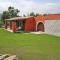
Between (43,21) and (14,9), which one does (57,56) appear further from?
(14,9)

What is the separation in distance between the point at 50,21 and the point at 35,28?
7610mm

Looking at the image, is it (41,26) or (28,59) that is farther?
(41,26)

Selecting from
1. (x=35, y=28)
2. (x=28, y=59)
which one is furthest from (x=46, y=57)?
(x=35, y=28)

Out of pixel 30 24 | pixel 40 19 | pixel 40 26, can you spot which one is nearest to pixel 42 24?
pixel 40 26

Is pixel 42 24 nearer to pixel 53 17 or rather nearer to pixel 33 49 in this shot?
pixel 53 17

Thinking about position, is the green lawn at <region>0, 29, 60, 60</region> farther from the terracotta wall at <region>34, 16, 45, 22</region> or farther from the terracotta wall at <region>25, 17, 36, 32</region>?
the terracotta wall at <region>25, 17, 36, 32</region>

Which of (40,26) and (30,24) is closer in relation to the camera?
(40,26)

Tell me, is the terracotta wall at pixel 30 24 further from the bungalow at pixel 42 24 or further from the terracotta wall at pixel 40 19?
the terracotta wall at pixel 40 19

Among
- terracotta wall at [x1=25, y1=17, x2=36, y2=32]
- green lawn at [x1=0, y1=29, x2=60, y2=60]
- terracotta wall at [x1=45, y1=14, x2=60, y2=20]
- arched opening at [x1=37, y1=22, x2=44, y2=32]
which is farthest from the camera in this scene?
terracotta wall at [x1=25, y1=17, x2=36, y2=32]

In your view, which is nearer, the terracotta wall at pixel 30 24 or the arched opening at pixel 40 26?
the arched opening at pixel 40 26

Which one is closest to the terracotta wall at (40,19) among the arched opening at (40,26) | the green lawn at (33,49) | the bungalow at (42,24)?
the bungalow at (42,24)

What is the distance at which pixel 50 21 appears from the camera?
36469 mm

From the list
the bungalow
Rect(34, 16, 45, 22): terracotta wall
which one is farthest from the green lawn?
Rect(34, 16, 45, 22): terracotta wall

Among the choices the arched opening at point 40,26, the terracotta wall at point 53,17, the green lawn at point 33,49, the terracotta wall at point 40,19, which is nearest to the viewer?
the green lawn at point 33,49
